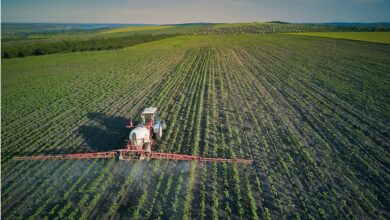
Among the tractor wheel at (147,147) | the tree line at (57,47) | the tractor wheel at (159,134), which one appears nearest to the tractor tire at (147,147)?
the tractor wheel at (147,147)

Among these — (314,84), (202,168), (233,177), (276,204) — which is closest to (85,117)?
(202,168)

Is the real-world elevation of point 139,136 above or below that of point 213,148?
above

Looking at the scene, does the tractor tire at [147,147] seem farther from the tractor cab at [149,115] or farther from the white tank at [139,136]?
the tractor cab at [149,115]

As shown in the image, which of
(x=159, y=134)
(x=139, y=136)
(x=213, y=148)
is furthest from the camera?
(x=159, y=134)

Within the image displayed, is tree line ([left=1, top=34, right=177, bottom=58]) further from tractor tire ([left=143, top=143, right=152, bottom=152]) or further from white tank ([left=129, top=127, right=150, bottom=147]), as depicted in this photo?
tractor tire ([left=143, top=143, right=152, bottom=152])

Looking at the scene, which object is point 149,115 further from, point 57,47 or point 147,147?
point 57,47

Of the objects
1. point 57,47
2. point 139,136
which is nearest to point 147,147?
point 139,136

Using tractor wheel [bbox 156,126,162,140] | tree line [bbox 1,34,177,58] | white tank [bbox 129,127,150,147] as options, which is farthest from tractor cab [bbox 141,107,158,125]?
tree line [bbox 1,34,177,58]
